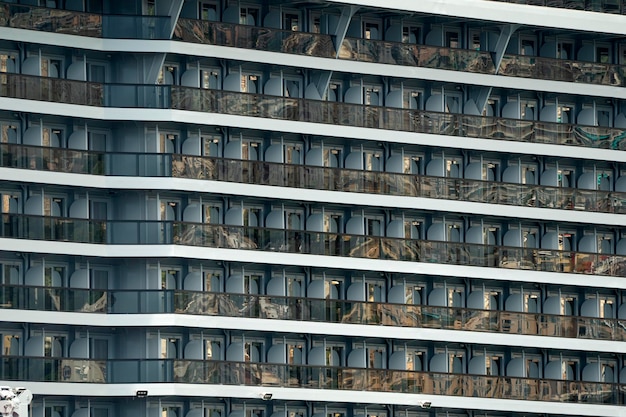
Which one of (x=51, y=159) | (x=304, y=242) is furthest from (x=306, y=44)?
(x=51, y=159)

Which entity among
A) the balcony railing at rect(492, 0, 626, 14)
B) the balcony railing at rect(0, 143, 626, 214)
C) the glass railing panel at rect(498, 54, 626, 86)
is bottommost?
the balcony railing at rect(0, 143, 626, 214)

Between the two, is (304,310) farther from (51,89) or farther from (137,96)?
(51,89)

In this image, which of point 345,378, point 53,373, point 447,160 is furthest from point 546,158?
point 53,373

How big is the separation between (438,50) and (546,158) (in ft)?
24.5

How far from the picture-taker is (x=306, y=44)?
425 feet

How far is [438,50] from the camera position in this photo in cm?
13312

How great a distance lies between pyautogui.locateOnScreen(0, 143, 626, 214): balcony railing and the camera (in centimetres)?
12488

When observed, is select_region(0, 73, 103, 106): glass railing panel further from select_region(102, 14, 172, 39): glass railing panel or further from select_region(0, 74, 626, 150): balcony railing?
select_region(102, 14, 172, 39): glass railing panel

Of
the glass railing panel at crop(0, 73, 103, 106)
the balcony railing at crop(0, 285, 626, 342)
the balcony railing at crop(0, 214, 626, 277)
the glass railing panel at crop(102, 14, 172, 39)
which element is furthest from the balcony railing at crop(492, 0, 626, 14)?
the glass railing panel at crop(0, 73, 103, 106)

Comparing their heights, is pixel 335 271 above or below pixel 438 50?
below

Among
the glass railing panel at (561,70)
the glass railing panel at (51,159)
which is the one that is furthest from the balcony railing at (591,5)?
the glass railing panel at (51,159)

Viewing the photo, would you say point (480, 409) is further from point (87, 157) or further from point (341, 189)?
point (87, 157)

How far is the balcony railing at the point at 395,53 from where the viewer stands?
418ft

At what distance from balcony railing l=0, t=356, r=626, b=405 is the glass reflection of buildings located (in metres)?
0.09
